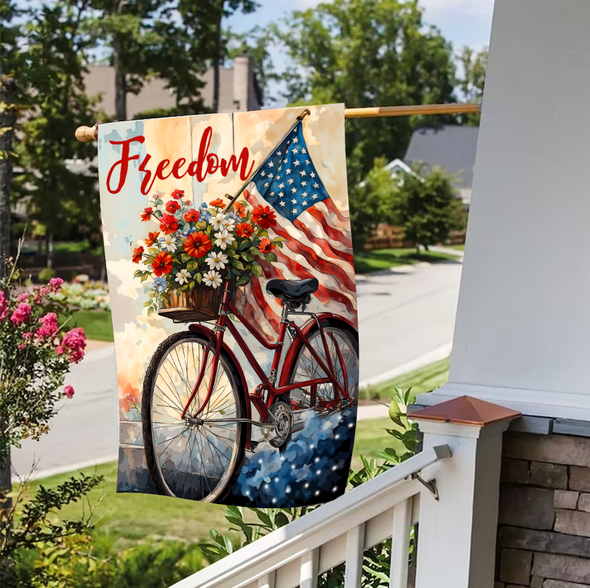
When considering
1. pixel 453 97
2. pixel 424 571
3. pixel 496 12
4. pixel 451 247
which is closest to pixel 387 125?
pixel 453 97

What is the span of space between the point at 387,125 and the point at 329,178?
221 inches

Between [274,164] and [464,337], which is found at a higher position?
[274,164]

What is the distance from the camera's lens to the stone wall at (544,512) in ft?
→ 4.83

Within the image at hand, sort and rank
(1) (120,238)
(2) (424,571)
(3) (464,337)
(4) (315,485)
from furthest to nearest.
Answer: (1) (120,238) < (4) (315,485) < (3) (464,337) < (2) (424,571)

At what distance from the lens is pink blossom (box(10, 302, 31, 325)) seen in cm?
432

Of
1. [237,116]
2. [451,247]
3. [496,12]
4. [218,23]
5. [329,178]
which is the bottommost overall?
[451,247]

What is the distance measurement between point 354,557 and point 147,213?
1334 mm

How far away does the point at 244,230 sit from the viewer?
2254 mm

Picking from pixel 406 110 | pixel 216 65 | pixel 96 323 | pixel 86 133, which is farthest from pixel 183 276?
pixel 216 65

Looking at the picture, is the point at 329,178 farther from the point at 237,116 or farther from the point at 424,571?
the point at 424,571

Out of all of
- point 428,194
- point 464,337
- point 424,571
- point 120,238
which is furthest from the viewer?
point 428,194

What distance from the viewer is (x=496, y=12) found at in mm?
1627

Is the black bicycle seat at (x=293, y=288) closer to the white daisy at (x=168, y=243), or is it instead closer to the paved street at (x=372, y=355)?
the white daisy at (x=168, y=243)

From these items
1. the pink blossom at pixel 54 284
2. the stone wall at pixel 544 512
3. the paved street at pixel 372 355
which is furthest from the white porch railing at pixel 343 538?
the paved street at pixel 372 355
